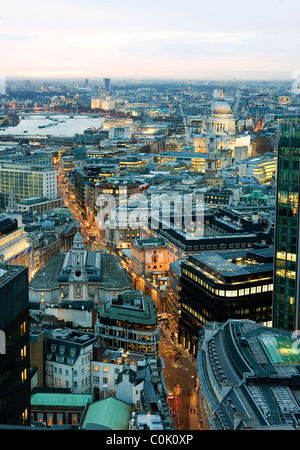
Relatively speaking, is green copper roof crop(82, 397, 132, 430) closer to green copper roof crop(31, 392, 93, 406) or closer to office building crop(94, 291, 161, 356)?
green copper roof crop(31, 392, 93, 406)

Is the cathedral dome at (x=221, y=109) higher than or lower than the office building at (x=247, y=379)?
higher

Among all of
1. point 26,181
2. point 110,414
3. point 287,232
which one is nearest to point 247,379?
point 110,414

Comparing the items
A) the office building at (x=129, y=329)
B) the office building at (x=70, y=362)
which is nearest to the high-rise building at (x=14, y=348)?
the office building at (x=70, y=362)

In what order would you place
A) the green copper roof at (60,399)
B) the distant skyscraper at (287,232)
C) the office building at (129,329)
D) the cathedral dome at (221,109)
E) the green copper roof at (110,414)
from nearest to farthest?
the green copper roof at (110,414)
the green copper roof at (60,399)
the distant skyscraper at (287,232)
the office building at (129,329)
the cathedral dome at (221,109)

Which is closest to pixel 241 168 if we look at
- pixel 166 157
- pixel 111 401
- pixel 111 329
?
pixel 166 157

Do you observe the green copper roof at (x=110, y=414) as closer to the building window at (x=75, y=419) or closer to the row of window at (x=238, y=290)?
the building window at (x=75, y=419)

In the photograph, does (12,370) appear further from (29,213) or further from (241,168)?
(241,168)

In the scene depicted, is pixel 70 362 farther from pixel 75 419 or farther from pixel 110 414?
pixel 110 414
